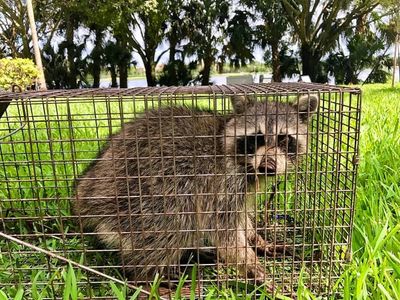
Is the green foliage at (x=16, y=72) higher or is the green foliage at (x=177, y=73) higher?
the green foliage at (x=16, y=72)

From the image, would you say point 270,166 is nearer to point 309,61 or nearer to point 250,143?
point 250,143

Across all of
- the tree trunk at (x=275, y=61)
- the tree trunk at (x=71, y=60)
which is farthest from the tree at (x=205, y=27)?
the tree trunk at (x=71, y=60)

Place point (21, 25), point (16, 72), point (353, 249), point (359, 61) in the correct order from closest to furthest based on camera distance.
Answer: point (353, 249) → point (16, 72) → point (21, 25) → point (359, 61)

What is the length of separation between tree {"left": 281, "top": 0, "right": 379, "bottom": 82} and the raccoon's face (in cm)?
2035

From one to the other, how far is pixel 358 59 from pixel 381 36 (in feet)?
9.03

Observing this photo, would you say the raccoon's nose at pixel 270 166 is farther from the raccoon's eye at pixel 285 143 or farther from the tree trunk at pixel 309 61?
the tree trunk at pixel 309 61

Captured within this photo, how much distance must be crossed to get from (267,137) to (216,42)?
24098mm

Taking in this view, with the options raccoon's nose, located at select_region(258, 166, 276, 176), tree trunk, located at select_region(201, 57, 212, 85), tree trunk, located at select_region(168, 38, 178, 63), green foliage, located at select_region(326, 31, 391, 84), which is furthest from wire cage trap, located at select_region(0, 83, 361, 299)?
green foliage, located at select_region(326, 31, 391, 84)

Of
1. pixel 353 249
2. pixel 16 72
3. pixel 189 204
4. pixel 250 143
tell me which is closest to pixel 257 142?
pixel 250 143

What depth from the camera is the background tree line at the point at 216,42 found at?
22697 mm

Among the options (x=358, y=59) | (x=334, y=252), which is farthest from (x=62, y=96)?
(x=358, y=59)

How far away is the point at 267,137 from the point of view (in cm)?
200

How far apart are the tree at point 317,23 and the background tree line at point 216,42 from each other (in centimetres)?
5

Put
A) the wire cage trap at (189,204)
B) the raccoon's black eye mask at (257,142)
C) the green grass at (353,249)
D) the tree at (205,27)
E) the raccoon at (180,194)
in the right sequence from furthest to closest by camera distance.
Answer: the tree at (205,27) → the raccoon's black eye mask at (257,142) → the raccoon at (180,194) → the wire cage trap at (189,204) → the green grass at (353,249)
